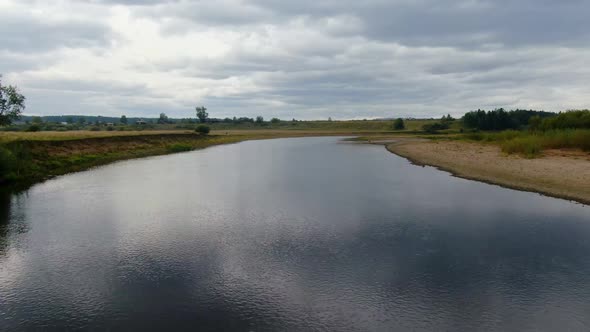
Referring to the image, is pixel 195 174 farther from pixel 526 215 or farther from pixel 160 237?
pixel 526 215

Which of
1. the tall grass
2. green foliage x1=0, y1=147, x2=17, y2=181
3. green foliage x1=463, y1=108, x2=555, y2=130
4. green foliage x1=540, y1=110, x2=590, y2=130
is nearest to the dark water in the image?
green foliage x1=0, y1=147, x2=17, y2=181

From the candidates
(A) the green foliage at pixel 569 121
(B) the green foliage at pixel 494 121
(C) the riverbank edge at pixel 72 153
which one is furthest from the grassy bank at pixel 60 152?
(B) the green foliage at pixel 494 121

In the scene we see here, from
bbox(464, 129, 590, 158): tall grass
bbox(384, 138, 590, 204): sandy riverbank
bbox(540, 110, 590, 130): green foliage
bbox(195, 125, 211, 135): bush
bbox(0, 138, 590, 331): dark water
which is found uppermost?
bbox(540, 110, 590, 130): green foliage

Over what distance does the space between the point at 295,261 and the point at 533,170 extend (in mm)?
34937

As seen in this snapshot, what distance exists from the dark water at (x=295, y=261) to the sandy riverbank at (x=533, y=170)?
3.50 metres

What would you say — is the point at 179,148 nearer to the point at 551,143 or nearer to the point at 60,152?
the point at 60,152

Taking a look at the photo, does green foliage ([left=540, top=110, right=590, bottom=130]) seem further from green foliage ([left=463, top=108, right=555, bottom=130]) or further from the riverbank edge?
the riverbank edge

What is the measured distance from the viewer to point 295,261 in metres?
18.6

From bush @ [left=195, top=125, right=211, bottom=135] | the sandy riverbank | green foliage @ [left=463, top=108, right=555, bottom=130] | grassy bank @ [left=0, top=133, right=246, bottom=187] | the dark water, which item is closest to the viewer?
the dark water

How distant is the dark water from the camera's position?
1387 cm

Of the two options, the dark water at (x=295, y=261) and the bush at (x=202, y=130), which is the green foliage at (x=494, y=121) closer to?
the bush at (x=202, y=130)

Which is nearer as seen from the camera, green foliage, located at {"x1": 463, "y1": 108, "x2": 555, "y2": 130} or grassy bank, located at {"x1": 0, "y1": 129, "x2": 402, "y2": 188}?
grassy bank, located at {"x1": 0, "y1": 129, "x2": 402, "y2": 188}

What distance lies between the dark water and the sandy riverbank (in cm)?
350

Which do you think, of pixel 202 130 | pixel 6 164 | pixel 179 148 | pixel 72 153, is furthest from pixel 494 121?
pixel 6 164
